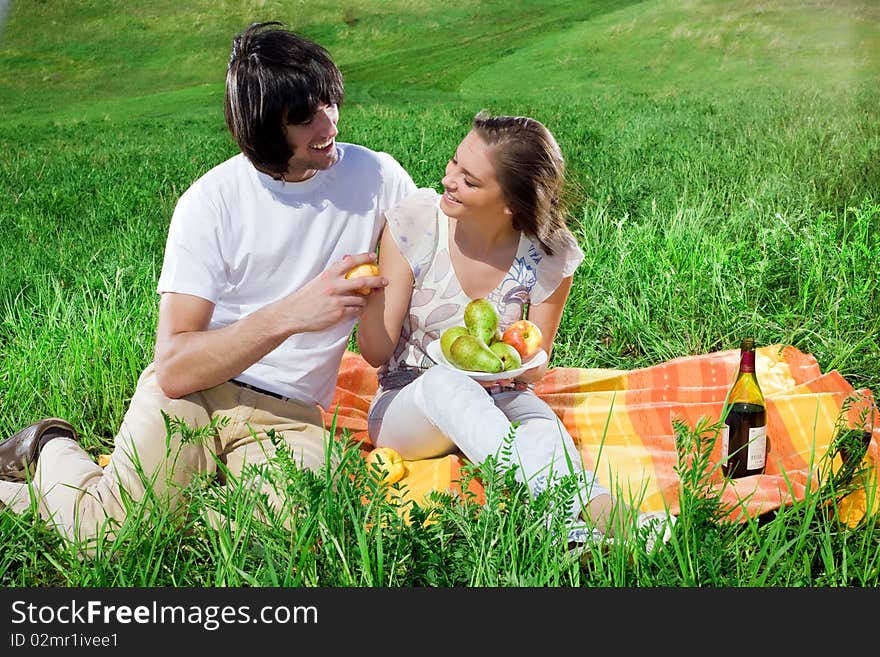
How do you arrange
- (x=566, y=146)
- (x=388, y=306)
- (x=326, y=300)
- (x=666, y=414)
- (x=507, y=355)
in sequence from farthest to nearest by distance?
1. (x=566, y=146)
2. (x=666, y=414)
3. (x=388, y=306)
4. (x=507, y=355)
5. (x=326, y=300)

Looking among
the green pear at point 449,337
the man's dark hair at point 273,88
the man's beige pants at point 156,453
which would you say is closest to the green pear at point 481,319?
the green pear at point 449,337

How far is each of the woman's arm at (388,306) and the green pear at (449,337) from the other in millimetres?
181

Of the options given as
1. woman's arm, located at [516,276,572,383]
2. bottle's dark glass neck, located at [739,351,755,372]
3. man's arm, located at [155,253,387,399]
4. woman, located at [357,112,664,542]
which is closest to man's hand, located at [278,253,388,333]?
man's arm, located at [155,253,387,399]

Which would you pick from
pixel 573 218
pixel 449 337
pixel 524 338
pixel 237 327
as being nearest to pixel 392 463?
pixel 449 337

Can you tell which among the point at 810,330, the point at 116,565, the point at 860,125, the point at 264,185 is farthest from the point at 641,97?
the point at 116,565

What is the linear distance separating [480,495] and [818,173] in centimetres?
382

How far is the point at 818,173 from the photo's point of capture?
5738 mm

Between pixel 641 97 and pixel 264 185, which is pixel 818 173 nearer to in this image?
pixel 641 97

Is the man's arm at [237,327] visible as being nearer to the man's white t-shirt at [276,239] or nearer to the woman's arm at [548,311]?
→ the man's white t-shirt at [276,239]

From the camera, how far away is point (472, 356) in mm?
2805

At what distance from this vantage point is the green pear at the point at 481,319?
290cm

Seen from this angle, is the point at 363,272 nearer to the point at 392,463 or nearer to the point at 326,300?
the point at 326,300

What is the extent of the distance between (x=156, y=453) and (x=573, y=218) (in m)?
2.78

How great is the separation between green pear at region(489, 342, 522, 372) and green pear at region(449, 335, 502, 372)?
0.09 feet
